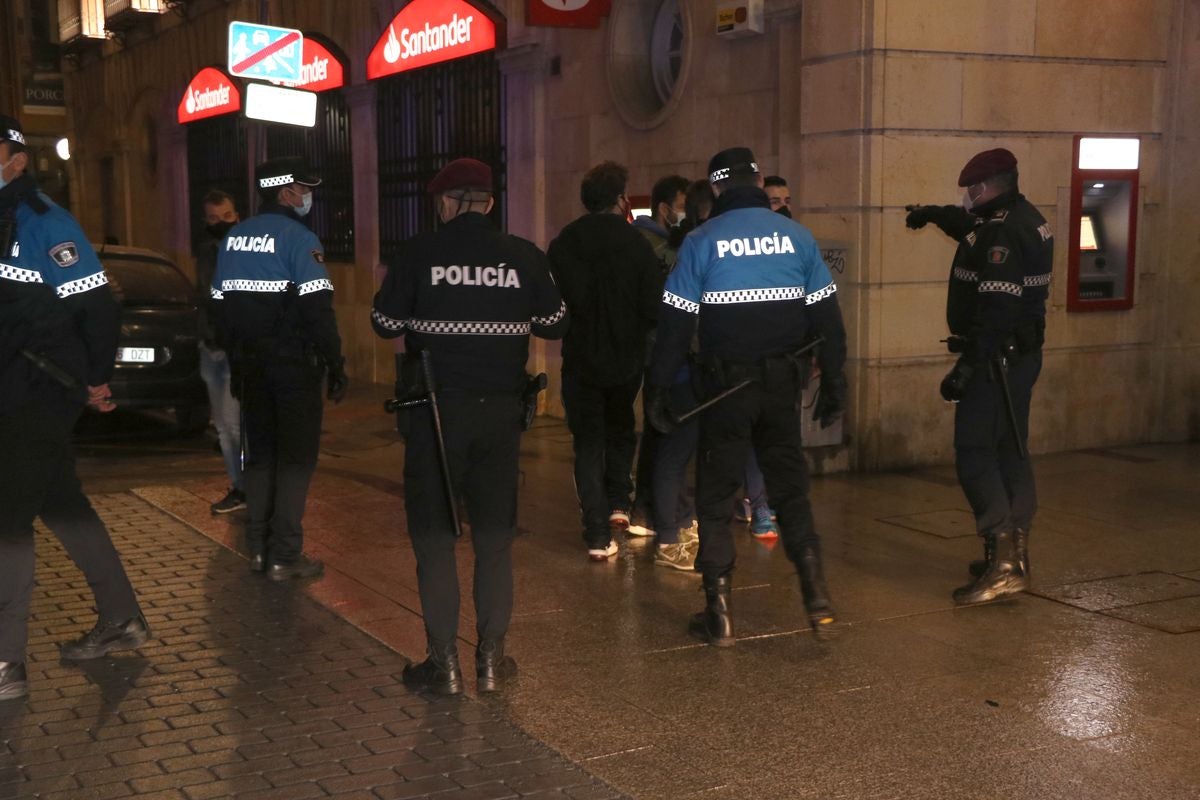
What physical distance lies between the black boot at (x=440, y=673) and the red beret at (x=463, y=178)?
1.66m

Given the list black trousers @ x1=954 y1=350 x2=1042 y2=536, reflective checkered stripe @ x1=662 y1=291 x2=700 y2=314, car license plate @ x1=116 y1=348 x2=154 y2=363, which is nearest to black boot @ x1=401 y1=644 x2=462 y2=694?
reflective checkered stripe @ x1=662 y1=291 x2=700 y2=314

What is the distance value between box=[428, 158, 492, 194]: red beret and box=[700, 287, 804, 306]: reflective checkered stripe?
1048 millimetres

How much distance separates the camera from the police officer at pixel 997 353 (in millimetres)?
6379

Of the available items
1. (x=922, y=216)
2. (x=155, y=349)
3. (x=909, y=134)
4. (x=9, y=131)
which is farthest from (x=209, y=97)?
(x=9, y=131)

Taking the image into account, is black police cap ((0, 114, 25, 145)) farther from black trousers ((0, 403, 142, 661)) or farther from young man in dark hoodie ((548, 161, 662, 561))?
young man in dark hoodie ((548, 161, 662, 561))

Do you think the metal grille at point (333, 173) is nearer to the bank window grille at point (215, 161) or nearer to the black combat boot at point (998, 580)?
the bank window grille at point (215, 161)

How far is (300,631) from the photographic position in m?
6.07

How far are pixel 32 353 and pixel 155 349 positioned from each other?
6409mm

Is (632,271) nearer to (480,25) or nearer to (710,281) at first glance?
(710,281)

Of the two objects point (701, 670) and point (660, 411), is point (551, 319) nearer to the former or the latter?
point (660, 411)

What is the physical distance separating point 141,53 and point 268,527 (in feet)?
68.0

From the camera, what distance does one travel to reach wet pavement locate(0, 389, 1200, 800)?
15.0 ft

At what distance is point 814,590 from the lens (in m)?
5.85

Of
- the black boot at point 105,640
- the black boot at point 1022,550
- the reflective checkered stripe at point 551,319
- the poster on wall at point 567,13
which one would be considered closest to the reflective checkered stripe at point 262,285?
the black boot at point 105,640
